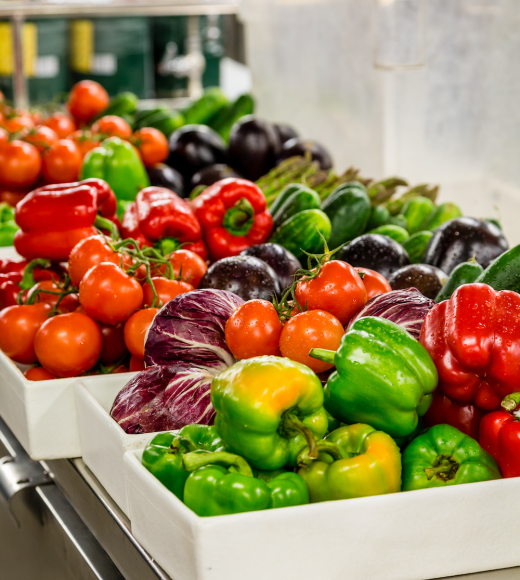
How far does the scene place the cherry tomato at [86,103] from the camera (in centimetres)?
425

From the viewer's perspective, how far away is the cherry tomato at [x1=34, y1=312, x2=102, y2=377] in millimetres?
1724

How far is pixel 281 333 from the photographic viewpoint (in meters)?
1.42

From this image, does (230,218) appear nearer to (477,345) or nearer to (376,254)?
(376,254)

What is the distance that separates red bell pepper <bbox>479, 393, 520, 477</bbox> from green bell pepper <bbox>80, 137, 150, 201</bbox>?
2027 millimetres

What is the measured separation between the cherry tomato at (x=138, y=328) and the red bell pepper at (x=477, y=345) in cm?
62

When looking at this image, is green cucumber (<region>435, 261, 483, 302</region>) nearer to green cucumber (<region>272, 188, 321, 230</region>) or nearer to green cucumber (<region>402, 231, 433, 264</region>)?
green cucumber (<region>402, 231, 433, 264</region>)

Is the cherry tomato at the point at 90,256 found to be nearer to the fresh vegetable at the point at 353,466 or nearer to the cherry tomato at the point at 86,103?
the fresh vegetable at the point at 353,466

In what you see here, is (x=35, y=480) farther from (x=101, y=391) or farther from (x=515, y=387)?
(x=515, y=387)

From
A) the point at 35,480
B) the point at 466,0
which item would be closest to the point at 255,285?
the point at 35,480

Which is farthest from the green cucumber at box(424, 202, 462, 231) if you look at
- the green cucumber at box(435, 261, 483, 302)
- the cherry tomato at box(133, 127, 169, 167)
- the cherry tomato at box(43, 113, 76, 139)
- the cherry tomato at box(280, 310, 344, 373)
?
Answer: the cherry tomato at box(43, 113, 76, 139)

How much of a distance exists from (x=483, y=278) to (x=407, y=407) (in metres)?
0.56

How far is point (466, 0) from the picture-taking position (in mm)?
3354

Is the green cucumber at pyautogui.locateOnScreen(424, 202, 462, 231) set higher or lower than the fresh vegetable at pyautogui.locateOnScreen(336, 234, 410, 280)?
lower

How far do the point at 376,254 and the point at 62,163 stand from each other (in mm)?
1599
